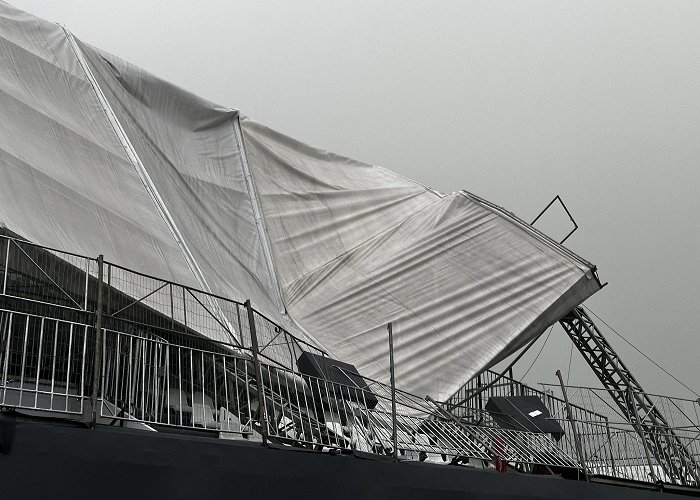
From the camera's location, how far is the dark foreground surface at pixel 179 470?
731cm

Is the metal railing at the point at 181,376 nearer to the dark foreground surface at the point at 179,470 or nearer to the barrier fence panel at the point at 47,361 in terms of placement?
the barrier fence panel at the point at 47,361

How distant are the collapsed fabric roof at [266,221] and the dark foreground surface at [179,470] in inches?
137

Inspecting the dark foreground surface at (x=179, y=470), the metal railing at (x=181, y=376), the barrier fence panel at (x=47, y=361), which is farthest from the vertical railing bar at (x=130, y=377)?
the dark foreground surface at (x=179, y=470)

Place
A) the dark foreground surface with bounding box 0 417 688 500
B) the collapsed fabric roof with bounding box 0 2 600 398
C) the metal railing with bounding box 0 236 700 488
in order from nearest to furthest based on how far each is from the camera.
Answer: the dark foreground surface with bounding box 0 417 688 500 → the metal railing with bounding box 0 236 700 488 → the collapsed fabric roof with bounding box 0 2 600 398

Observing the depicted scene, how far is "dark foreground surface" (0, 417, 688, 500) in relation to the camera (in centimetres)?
731

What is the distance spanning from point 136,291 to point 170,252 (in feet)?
6.27

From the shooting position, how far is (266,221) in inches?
712

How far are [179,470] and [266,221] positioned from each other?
33.5 ft

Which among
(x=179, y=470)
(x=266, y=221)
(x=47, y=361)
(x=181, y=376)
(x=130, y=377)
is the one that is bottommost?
(x=179, y=470)

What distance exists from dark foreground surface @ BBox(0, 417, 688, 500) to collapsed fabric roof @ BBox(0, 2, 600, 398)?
349 centimetres

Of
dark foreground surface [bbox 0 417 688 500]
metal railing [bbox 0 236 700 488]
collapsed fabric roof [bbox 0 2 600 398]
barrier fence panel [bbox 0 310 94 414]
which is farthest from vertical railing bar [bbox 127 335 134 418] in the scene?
collapsed fabric roof [bbox 0 2 600 398]

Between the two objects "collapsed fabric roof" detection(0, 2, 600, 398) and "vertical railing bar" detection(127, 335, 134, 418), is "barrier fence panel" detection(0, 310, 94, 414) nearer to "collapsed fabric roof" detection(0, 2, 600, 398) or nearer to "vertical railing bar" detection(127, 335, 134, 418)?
"vertical railing bar" detection(127, 335, 134, 418)

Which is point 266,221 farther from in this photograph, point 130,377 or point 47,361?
point 130,377

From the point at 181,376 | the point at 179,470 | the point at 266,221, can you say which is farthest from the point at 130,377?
the point at 266,221
